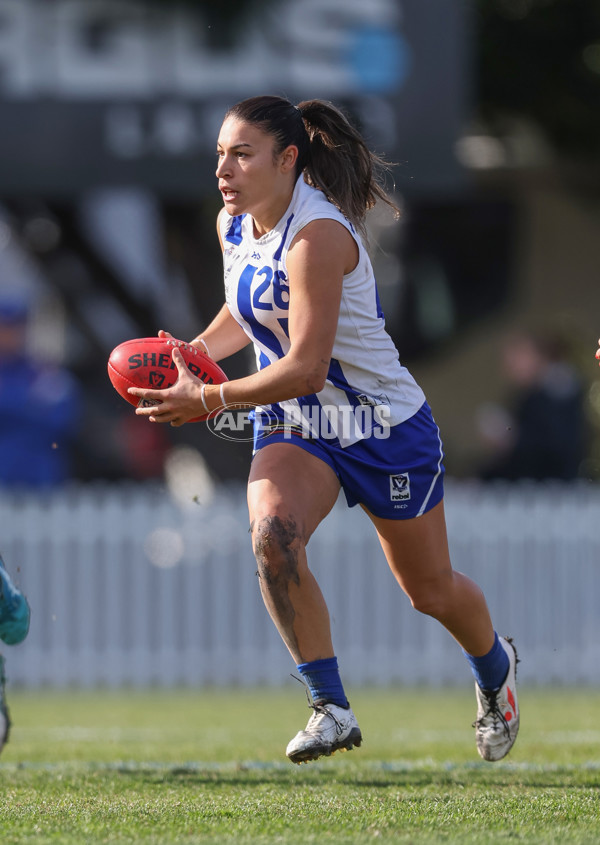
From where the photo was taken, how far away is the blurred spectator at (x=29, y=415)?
10.4 m

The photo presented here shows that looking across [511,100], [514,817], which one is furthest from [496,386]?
[514,817]

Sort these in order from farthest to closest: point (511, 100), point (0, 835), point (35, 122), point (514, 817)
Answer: point (511, 100) < point (35, 122) < point (514, 817) < point (0, 835)

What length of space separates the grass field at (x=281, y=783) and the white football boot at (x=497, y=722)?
0.10m

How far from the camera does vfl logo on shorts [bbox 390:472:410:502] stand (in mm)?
4367

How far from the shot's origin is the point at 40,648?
10.7 meters

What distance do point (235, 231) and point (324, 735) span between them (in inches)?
70.0

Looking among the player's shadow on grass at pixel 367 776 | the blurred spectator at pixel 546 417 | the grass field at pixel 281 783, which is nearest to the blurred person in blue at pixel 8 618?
the grass field at pixel 281 783

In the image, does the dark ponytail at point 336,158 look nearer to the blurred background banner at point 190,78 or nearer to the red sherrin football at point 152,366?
the red sherrin football at point 152,366

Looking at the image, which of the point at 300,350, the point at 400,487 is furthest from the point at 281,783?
the point at 300,350

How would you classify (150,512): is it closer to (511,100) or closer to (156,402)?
(156,402)

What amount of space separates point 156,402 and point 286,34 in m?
7.44

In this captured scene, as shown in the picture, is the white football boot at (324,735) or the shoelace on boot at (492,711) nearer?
the white football boot at (324,735)

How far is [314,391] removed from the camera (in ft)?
13.5

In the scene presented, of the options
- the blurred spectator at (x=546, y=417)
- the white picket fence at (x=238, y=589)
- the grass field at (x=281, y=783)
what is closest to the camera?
the grass field at (x=281, y=783)
